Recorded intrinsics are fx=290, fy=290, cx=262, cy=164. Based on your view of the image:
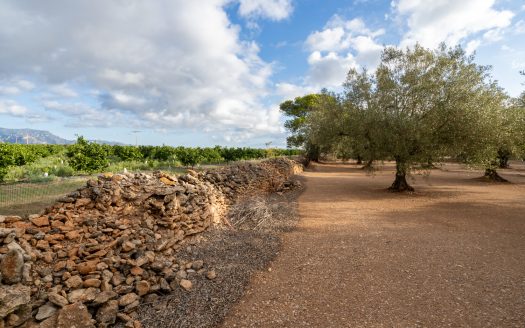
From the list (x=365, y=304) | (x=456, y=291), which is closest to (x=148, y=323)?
(x=365, y=304)

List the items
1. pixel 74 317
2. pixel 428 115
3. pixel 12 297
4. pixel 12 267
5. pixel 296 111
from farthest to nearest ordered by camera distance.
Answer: pixel 296 111, pixel 428 115, pixel 12 267, pixel 74 317, pixel 12 297

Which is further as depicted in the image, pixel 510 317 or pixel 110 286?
pixel 110 286

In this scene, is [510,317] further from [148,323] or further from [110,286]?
[110,286]

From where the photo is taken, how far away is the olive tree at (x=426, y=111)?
46.1ft

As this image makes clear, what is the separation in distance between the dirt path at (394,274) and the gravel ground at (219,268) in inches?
11.9

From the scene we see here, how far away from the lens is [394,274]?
20.5 feet

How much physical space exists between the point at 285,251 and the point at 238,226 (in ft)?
7.54

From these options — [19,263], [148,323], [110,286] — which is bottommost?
[148,323]

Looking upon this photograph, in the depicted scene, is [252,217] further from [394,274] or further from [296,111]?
[296,111]

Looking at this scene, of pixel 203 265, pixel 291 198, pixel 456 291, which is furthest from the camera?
pixel 291 198

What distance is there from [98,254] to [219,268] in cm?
241

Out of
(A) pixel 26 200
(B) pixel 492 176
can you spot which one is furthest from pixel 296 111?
(A) pixel 26 200

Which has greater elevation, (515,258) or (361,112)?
(361,112)

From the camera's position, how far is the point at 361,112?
1694 centimetres
